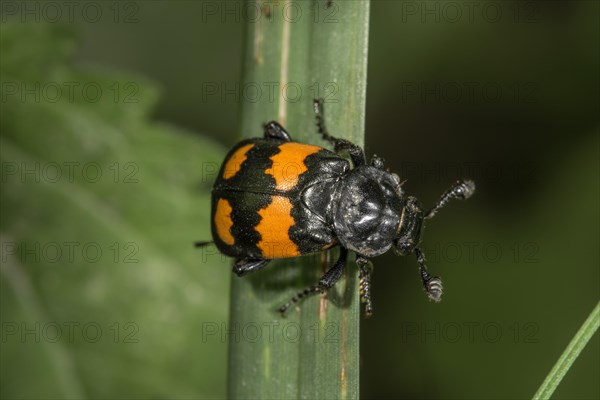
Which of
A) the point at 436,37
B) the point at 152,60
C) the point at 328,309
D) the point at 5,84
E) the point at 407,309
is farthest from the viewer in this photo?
the point at 152,60

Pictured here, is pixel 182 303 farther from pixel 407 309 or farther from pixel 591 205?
pixel 591 205

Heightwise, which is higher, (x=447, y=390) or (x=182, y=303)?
(x=182, y=303)

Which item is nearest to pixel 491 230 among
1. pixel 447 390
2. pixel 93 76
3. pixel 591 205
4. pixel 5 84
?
pixel 591 205

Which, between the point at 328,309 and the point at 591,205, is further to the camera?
the point at 591,205
